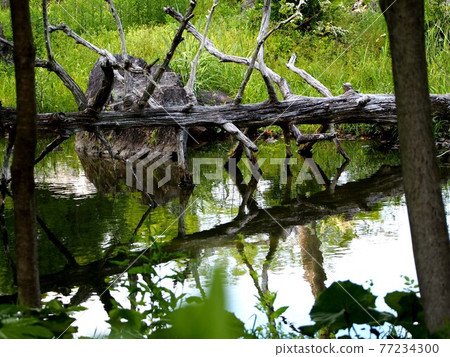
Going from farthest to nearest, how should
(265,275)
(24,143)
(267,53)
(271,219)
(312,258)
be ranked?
(267,53), (271,219), (312,258), (265,275), (24,143)

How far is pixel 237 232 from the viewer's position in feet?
17.1

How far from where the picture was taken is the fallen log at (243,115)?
22.2ft

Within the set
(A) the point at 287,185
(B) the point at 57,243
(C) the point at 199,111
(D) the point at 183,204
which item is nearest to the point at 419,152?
(B) the point at 57,243

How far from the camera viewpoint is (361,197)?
6398 millimetres

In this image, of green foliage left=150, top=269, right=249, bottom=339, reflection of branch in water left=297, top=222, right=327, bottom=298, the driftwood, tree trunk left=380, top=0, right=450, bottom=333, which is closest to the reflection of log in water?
reflection of branch in water left=297, top=222, right=327, bottom=298

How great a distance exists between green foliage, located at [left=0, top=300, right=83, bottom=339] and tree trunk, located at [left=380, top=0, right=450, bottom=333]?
109cm

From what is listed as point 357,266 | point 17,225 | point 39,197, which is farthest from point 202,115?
point 17,225

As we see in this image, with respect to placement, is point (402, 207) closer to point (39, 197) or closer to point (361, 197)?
point (361, 197)

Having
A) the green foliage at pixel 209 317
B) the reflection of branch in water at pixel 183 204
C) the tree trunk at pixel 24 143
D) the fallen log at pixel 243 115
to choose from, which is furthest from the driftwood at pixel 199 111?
the green foliage at pixel 209 317

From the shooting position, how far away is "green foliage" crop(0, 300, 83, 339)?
185 cm

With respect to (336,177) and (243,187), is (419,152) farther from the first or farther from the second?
(336,177)

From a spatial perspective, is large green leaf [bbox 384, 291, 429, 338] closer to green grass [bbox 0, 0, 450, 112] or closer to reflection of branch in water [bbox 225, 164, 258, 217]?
reflection of branch in water [bbox 225, 164, 258, 217]

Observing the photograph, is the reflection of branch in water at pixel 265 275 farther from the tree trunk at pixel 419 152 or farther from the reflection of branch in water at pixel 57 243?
the reflection of branch in water at pixel 57 243

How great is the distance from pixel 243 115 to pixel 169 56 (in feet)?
4.29
